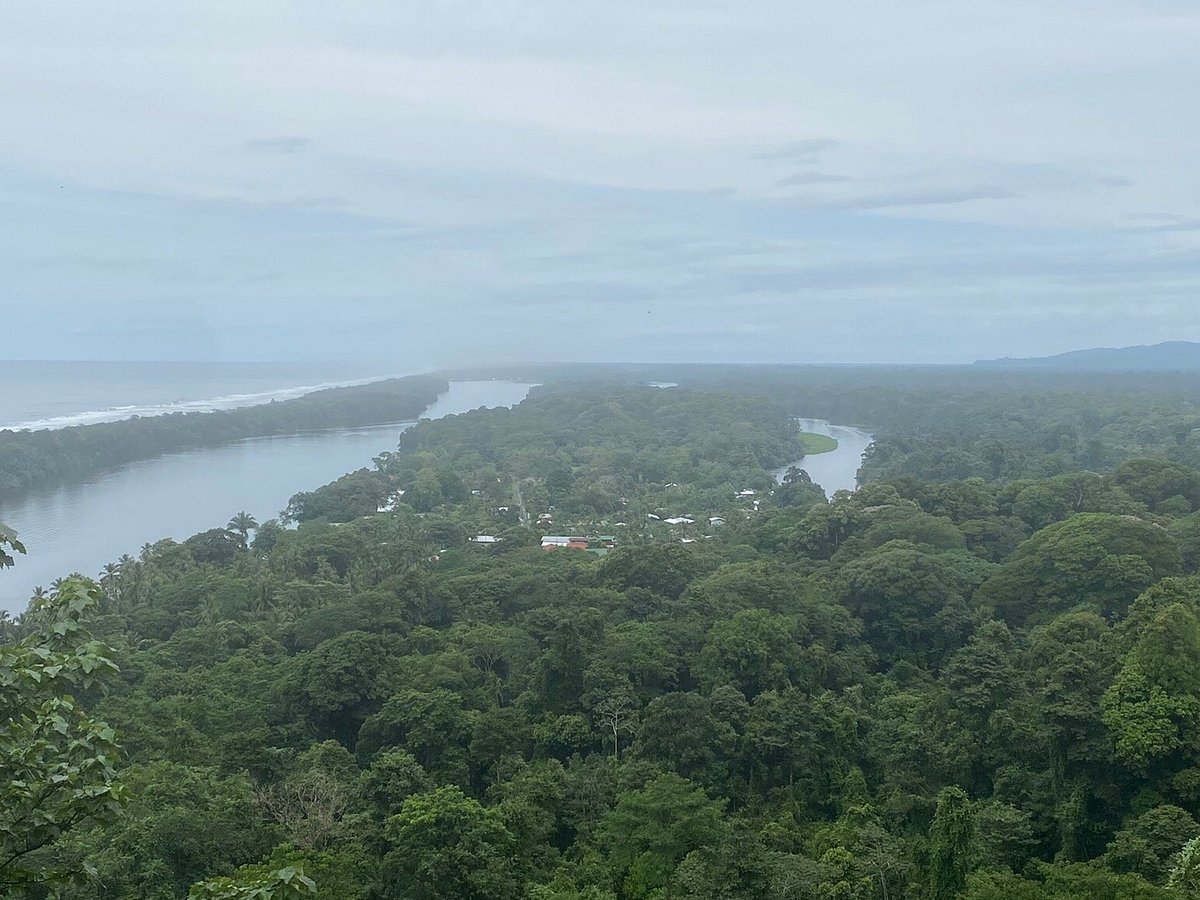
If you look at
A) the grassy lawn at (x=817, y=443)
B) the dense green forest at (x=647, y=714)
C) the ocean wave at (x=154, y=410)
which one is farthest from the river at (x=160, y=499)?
the grassy lawn at (x=817, y=443)

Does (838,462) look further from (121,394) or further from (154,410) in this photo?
(121,394)

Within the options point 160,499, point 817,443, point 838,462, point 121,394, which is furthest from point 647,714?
point 121,394

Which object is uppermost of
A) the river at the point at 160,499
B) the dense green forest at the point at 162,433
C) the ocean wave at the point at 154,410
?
the ocean wave at the point at 154,410

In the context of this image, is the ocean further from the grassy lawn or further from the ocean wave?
the grassy lawn

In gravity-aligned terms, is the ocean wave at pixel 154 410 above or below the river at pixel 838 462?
above

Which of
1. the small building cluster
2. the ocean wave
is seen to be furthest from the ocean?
the small building cluster

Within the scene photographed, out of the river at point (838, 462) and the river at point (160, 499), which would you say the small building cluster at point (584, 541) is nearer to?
the river at point (838, 462)
